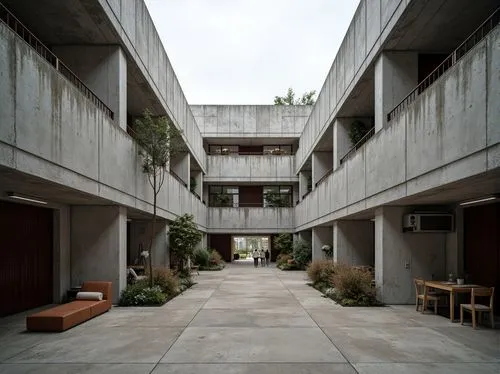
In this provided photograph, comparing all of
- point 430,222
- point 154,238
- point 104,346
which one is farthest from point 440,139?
point 154,238

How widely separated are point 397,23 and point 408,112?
2.48 meters

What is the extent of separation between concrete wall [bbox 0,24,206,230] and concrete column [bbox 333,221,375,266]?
9706 millimetres

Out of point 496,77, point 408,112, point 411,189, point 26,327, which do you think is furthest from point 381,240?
point 26,327

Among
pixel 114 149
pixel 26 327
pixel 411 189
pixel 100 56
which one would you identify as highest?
pixel 100 56

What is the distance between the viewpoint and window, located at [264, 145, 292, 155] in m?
40.6

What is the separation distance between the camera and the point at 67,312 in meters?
11.2

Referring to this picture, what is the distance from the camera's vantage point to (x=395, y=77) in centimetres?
1446

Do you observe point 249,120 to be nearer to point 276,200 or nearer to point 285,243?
point 276,200

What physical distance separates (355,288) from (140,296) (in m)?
6.87

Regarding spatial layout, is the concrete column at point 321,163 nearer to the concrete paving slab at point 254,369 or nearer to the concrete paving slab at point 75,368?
the concrete paving slab at point 254,369

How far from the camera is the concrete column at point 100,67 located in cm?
1430

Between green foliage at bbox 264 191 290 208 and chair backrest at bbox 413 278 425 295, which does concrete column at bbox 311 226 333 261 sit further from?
chair backrest at bbox 413 278 425 295

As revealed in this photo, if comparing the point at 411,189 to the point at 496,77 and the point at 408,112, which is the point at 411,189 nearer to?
→ the point at 408,112

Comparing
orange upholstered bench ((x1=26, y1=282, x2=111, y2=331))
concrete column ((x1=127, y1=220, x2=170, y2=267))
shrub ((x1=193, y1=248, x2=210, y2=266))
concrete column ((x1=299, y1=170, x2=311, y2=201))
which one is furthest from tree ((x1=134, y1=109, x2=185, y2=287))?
concrete column ((x1=299, y1=170, x2=311, y2=201))
